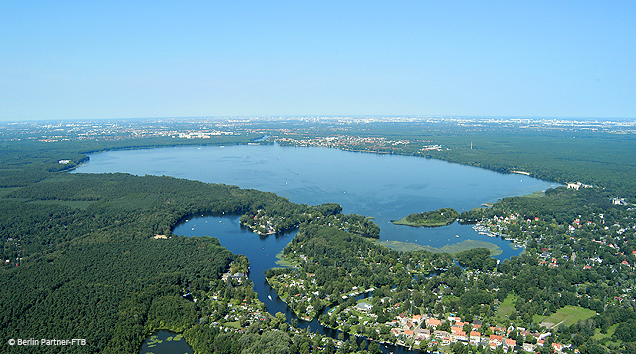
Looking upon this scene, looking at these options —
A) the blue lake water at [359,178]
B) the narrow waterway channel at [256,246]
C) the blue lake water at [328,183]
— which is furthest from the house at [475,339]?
the blue lake water at [359,178]

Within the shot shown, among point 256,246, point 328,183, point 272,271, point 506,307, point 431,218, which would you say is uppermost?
point 328,183

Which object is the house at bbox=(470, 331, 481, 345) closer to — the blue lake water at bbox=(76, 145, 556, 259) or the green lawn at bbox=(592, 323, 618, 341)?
the green lawn at bbox=(592, 323, 618, 341)

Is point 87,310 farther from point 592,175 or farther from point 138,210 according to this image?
point 592,175

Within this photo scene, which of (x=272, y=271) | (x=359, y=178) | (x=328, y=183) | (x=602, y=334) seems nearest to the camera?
(x=602, y=334)

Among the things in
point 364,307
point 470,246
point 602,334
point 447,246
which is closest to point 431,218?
point 447,246

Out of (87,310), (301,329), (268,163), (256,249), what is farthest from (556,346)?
(268,163)

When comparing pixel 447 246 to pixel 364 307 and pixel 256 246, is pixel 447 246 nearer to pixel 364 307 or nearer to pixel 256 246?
pixel 364 307

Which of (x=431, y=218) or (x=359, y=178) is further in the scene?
(x=359, y=178)

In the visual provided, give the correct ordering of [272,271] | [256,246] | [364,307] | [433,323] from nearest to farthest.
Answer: [433,323]
[364,307]
[272,271]
[256,246]
